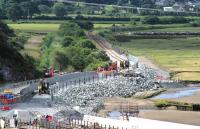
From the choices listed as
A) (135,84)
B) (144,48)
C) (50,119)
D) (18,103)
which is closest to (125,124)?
(50,119)

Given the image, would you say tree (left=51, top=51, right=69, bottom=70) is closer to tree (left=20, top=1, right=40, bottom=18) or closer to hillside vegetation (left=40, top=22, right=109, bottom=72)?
hillside vegetation (left=40, top=22, right=109, bottom=72)

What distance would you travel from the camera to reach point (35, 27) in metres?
149

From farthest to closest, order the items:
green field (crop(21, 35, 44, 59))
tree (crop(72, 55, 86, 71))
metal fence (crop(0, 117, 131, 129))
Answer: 1. green field (crop(21, 35, 44, 59))
2. tree (crop(72, 55, 86, 71))
3. metal fence (crop(0, 117, 131, 129))

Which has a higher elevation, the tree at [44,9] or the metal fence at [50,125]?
the metal fence at [50,125]

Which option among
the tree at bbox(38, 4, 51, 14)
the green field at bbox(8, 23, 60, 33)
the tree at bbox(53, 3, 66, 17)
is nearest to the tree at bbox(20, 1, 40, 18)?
the tree at bbox(53, 3, 66, 17)

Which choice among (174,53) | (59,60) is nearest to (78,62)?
(59,60)

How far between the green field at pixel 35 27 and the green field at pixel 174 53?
735 inches

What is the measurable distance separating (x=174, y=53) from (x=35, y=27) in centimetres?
4742

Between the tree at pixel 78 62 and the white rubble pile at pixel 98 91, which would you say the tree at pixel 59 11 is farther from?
the white rubble pile at pixel 98 91

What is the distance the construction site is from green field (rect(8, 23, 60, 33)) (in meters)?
62.1

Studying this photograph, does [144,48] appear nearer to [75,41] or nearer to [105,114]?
[75,41]

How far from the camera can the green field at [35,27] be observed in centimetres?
14062

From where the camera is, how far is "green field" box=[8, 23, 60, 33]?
14062cm

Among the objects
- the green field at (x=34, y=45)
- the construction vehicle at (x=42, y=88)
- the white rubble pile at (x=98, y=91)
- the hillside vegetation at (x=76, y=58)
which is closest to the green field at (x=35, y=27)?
the green field at (x=34, y=45)
